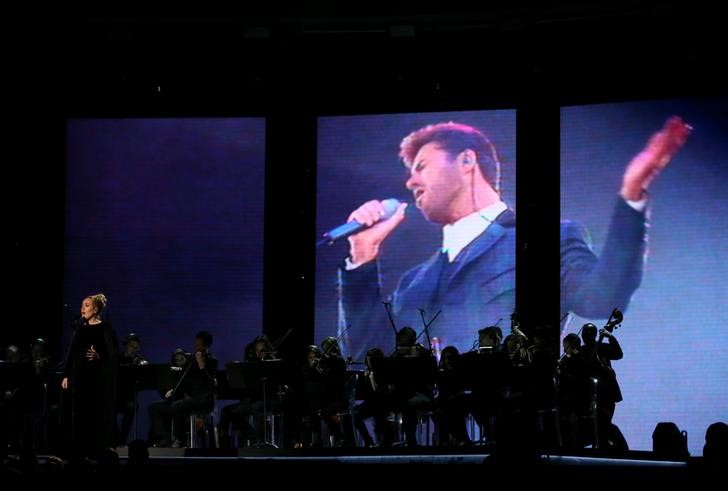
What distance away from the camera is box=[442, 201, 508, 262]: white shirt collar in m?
11.6

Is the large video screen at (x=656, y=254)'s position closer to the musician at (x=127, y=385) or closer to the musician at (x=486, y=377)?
the musician at (x=486, y=377)

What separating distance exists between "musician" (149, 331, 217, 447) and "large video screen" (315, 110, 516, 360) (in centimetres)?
186

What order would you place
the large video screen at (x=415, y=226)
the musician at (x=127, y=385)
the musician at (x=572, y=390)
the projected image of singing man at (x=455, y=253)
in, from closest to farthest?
the musician at (x=572, y=390)
the musician at (x=127, y=385)
the projected image of singing man at (x=455, y=253)
the large video screen at (x=415, y=226)

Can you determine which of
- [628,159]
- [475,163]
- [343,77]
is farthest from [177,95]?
[628,159]

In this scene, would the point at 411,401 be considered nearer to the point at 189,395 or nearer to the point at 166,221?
the point at 189,395

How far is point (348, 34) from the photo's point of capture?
1184 cm

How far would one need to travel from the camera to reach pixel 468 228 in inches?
460

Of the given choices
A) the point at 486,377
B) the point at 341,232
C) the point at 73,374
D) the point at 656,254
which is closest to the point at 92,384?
the point at 73,374

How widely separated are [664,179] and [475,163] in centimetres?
193

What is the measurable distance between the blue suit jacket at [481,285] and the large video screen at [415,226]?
0.01 m

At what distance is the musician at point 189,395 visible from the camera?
1025 centimetres

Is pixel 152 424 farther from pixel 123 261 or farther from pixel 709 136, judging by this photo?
pixel 709 136

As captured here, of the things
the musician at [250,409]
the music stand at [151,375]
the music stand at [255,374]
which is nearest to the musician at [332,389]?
the musician at [250,409]

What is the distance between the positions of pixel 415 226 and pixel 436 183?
19.7 inches
